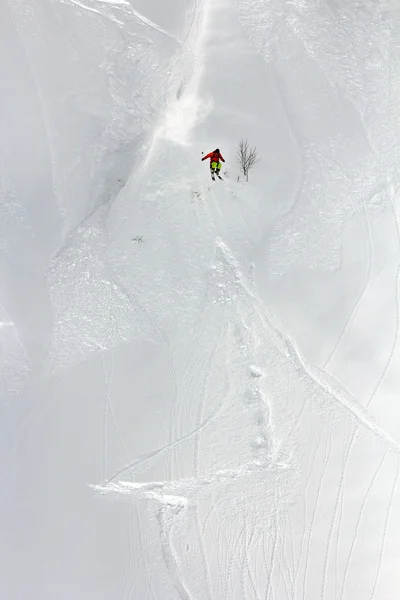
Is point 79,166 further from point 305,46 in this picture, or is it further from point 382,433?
point 382,433

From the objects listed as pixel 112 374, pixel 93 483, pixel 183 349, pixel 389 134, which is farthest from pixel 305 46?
pixel 93 483

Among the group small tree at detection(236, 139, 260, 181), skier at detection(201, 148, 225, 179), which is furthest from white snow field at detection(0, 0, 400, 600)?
skier at detection(201, 148, 225, 179)

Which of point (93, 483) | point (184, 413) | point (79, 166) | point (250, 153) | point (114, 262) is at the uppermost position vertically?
point (250, 153)

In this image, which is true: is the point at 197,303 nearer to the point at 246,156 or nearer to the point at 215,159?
the point at 215,159

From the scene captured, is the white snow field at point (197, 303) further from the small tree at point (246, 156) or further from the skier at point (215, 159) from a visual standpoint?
the skier at point (215, 159)

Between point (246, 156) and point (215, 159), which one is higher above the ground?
point (246, 156)

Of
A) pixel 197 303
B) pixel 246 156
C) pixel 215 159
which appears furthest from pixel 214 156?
pixel 197 303
